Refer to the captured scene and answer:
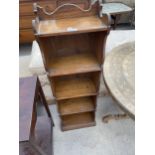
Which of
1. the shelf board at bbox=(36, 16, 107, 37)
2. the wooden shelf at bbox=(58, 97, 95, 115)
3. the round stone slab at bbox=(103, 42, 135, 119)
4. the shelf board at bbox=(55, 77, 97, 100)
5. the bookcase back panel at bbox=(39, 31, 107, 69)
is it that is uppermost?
the shelf board at bbox=(36, 16, 107, 37)

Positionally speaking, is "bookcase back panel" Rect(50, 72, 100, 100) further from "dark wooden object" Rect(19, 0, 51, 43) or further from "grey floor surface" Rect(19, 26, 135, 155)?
"dark wooden object" Rect(19, 0, 51, 43)

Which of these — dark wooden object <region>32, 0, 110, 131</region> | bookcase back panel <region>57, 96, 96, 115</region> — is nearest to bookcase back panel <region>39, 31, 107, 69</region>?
dark wooden object <region>32, 0, 110, 131</region>

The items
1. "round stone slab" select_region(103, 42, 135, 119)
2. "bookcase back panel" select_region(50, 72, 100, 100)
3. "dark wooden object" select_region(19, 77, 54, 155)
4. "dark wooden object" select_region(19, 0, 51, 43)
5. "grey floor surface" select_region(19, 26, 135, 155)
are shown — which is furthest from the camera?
"dark wooden object" select_region(19, 0, 51, 43)

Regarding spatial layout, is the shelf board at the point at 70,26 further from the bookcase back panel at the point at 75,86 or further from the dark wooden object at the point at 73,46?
the bookcase back panel at the point at 75,86

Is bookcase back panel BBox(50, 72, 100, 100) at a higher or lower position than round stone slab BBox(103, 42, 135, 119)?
lower

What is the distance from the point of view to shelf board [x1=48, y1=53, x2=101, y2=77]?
4.22 feet

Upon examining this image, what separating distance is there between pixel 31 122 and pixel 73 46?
24.7 inches

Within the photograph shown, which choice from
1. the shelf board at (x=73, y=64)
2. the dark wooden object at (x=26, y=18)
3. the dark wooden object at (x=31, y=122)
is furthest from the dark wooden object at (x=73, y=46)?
the dark wooden object at (x=26, y=18)

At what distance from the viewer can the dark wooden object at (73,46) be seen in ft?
3.73

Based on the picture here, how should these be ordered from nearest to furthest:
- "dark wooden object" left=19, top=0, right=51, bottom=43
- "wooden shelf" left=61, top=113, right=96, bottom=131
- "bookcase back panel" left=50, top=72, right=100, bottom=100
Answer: "bookcase back panel" left=50, top=72, right=100, bottom=100, "wooden shelf" left=61, top=113, right=96, bottom=131, "dark wooden object" left=19, top=0, right=51, bottom=43

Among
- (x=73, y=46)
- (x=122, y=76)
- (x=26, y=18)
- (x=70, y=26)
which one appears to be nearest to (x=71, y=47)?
(x=73, y=46)
